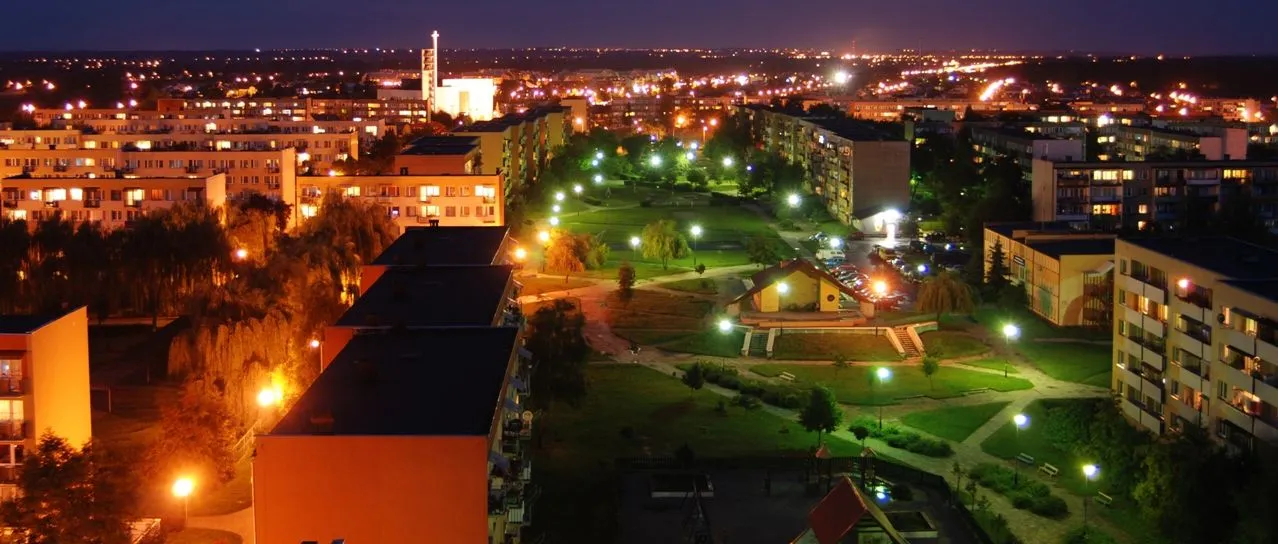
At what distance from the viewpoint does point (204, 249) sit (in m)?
20.6

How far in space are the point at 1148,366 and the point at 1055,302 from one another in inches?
250

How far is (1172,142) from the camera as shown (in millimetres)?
36344

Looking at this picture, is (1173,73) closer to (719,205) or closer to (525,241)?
(719,205)

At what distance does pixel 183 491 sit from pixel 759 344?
31.7 ft

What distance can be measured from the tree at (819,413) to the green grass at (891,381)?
1909 millimetres

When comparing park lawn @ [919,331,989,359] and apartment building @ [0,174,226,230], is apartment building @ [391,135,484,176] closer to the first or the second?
apartment building @ [0,174,226,230]

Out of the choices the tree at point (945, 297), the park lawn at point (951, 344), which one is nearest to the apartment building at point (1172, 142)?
the tree at point (945, 297)

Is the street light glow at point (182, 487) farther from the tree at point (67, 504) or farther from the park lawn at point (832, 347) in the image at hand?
the park lawn at point (832, 347)

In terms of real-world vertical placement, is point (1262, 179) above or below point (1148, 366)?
above

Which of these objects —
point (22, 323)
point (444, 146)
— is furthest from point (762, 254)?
point (22, 323)

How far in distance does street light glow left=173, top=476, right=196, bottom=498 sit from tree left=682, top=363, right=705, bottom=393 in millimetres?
6519

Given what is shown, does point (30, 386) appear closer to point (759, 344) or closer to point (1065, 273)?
point (759, 344)

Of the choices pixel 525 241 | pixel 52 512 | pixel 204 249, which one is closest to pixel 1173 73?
pixel 525 241

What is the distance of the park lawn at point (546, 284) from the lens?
2322 centimetres
